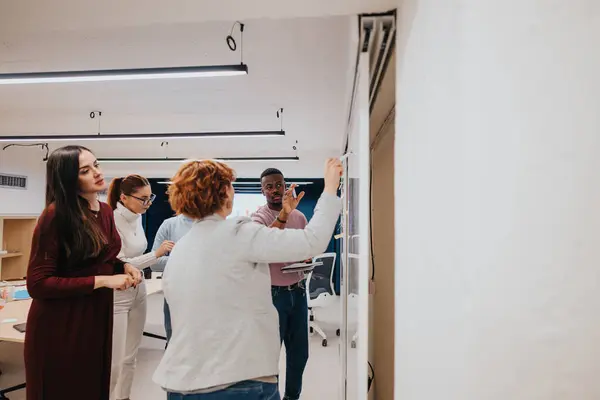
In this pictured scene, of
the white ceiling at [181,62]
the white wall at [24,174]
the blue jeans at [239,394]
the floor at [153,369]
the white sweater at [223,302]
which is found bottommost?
the floor at [153,369]

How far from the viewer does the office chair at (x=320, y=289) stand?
432cm

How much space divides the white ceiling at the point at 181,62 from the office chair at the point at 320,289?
1.98 metres

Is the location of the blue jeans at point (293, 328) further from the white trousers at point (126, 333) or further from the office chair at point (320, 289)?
the office chair at point (320, 289)

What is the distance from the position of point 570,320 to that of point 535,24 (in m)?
0.41

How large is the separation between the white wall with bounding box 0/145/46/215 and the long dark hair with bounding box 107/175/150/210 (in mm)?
5590

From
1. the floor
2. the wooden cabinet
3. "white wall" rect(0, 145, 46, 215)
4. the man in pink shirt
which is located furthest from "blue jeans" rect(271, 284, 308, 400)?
"white wall" rect(0, 145, 46, 215)

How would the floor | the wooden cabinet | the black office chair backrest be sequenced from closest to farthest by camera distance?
the floor → the black office chair backrest → the wooden cabinet

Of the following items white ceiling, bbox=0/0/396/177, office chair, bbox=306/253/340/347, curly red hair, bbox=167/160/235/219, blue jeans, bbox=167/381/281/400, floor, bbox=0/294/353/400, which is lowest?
floor, bbox=0/294/353/400

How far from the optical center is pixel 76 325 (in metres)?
1.41

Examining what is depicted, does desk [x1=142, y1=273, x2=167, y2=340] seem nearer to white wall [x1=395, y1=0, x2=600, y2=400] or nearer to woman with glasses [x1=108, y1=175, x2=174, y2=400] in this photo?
woman with glasses [x1=108, y1=175, x2=174, y2=400]

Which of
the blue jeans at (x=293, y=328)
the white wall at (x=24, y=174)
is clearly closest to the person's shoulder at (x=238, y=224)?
the blue jeans at (x=293, y=328)

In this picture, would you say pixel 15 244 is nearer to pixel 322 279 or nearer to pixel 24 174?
pixel 24 174

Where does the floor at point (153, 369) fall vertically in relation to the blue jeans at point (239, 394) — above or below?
below

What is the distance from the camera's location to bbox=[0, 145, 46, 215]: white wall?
6.51m
